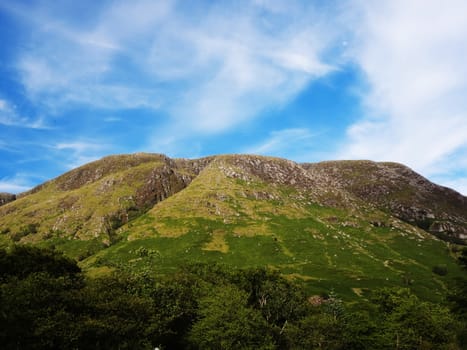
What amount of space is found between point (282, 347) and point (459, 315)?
140ft

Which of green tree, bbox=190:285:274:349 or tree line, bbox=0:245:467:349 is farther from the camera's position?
green tree, bbox=190:285:274:349

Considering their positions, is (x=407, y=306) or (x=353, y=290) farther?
(x=353, y=290)

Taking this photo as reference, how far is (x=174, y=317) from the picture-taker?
88.4 metres

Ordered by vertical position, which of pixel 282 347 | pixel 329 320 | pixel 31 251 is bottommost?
pixel 282 347

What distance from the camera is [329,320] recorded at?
276 ft

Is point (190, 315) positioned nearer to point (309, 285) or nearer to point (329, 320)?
point (329, 320)

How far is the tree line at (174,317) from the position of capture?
6141 cm

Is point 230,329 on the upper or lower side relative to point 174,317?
lower

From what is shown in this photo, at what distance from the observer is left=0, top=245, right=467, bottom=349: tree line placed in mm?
61406

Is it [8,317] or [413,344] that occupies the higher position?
[8,317]

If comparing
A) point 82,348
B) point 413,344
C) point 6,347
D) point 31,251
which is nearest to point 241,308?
point 82,348

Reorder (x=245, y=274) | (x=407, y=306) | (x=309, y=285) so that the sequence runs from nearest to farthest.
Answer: (x=407, y=306) < (x=245, y=274) < (x=309, y=285)

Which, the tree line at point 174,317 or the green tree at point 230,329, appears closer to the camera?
the tree line at point 174,317

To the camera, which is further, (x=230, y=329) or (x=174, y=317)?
(x=174, y=317)
